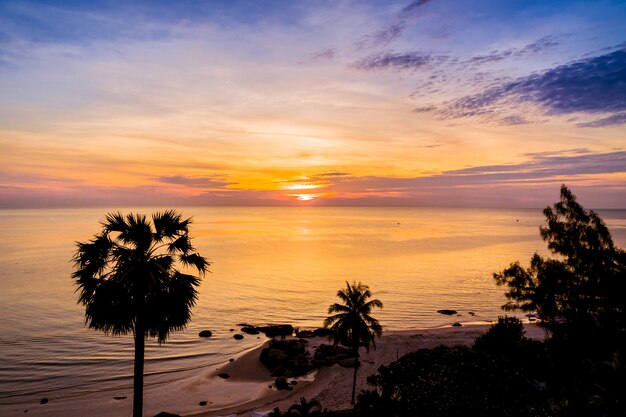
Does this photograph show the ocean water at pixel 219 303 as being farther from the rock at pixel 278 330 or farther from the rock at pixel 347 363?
the rock at pixel 347 363

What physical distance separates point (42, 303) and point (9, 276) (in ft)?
102

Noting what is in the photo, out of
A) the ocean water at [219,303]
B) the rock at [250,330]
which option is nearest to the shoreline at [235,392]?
the ocean water at [219,303]

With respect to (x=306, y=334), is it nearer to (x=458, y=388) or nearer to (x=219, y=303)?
(x=219, y=303)

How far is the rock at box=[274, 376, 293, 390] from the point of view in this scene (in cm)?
3840

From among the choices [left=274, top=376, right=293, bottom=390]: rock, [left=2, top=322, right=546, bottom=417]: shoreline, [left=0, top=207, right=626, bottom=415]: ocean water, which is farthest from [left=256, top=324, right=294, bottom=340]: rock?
[left=274, top=376, right=293, bottom=390]: rock

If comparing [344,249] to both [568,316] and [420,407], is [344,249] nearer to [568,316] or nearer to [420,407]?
[568,316]

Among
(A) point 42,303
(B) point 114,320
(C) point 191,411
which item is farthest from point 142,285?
(A) point 42,303

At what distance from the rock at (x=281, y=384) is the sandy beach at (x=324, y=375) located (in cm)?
65

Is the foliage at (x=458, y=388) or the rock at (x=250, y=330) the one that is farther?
the rock at (x=250, y=330)

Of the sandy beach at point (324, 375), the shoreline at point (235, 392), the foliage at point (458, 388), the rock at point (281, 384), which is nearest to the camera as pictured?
the foliage at point (458, 388)

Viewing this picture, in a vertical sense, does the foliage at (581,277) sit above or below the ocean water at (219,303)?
above

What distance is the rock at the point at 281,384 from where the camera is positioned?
38.4 meters

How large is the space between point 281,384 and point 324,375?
4.94m

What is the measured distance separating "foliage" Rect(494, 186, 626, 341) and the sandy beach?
1221cm
